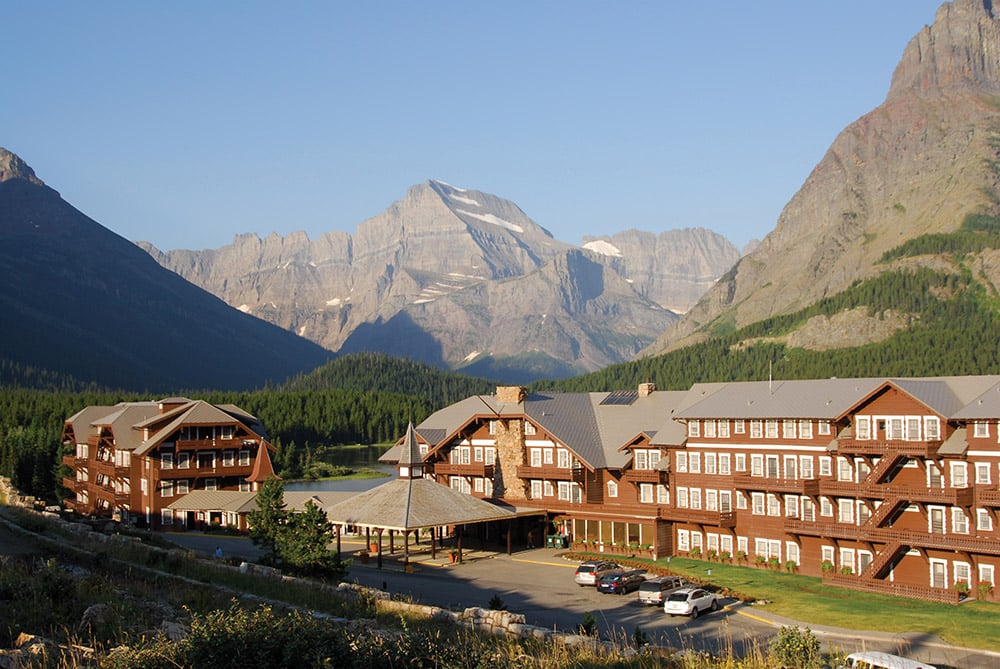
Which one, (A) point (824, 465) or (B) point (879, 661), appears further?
(A) point (824, 465)

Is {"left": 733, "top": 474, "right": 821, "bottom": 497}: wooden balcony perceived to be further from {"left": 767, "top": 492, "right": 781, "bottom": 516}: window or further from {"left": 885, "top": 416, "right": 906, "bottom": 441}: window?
{"left": 885, "top": 416, "right": 906, "bottom": 441}: window

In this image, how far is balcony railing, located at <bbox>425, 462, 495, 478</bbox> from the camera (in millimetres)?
85312

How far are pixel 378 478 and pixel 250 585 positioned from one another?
132058 mm

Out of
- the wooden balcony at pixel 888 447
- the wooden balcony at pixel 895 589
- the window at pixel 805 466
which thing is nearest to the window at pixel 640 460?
the window at pixel 805 466

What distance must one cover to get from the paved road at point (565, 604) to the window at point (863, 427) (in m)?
17.8

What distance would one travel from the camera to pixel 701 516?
7325 cm

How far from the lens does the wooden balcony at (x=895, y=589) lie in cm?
5641

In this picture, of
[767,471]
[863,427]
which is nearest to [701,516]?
[767,471]

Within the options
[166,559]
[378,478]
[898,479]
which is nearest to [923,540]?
[898,479]

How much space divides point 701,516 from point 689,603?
23766mm

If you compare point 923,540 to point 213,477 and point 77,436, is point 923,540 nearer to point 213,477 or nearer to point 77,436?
point 213,477

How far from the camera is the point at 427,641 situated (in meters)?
18.8

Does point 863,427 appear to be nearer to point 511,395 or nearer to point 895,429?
point 895,429

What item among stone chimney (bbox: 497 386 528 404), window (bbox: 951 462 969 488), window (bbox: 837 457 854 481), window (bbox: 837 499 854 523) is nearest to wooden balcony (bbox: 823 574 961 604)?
window (bbox: 837 499 854 523)
